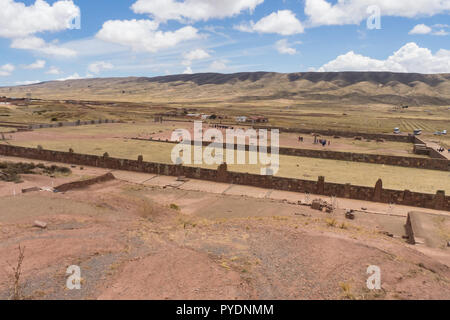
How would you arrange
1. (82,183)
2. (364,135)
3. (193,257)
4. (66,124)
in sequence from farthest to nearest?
(66,124) < (364,135) < (82,183) < (193,257)

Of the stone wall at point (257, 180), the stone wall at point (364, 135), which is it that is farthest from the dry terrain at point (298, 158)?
the stone wall at point (257, 180)

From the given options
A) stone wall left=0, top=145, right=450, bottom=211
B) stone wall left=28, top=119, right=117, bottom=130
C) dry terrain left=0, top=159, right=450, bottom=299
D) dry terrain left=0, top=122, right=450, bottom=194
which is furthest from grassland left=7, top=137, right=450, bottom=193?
stone wall left=28, top=119, right=117, bottom=130

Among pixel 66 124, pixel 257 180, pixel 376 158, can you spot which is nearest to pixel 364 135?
pixel 376 158

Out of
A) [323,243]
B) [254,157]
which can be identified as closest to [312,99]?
[254,157]

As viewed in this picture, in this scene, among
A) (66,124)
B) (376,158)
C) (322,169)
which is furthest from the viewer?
(66,124)

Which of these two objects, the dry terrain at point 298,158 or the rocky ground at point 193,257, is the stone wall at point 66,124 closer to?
the dry terrain at point 298,158

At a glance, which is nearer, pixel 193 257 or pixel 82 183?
pixel 193 257

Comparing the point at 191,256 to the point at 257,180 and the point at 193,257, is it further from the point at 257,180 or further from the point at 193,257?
the point at 257,180

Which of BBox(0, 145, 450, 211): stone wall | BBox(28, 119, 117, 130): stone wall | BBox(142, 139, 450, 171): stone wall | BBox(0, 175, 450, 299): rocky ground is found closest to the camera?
BBox(0, 175, 450, 299): rocky ground

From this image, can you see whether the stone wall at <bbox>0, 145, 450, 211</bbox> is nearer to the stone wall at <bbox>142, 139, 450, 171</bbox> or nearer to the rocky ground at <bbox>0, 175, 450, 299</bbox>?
the rocky ground at <bbox>0, 175, 450, 299</bbox>

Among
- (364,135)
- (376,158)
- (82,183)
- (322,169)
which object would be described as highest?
(364,135)
